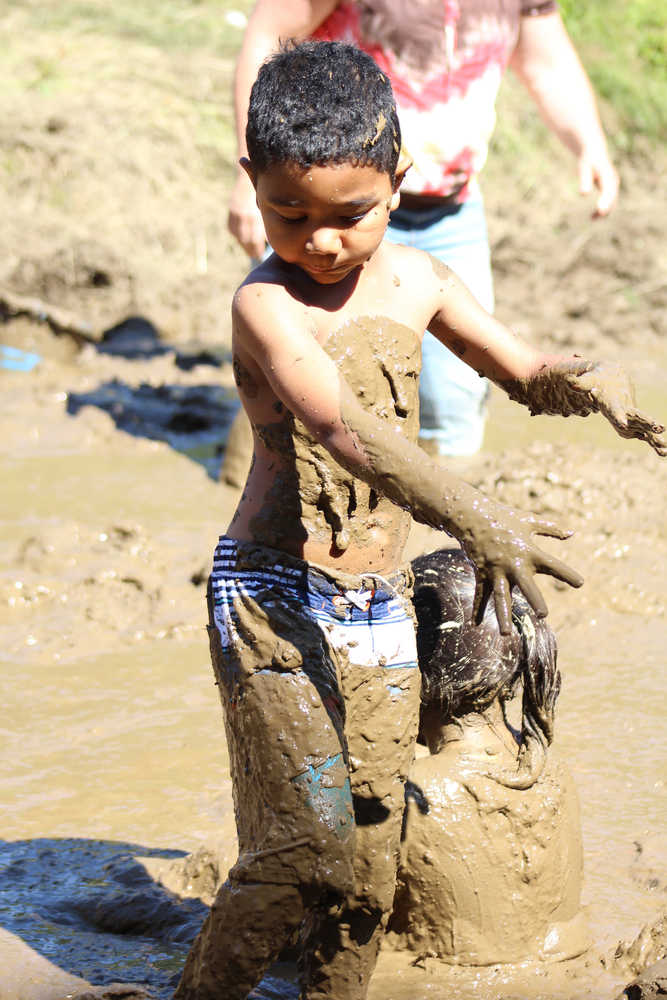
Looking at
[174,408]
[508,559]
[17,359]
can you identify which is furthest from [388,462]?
[17,359]

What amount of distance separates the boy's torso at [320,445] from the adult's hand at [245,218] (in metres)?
1.75

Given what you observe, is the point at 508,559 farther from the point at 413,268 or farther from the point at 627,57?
the point at 627,57

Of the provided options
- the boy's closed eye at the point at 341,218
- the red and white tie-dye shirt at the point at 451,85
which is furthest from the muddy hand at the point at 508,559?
the red and white tie-dye shirt at the point at 451,85

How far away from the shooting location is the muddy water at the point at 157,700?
2.65 metres

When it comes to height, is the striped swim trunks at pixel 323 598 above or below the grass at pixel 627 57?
above

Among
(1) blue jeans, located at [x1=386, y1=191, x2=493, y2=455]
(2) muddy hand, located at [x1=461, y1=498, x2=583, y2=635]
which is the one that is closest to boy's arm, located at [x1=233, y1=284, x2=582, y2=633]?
(2) muddy hand, located at [x1=461, y1=498, x2=583, y2=635]

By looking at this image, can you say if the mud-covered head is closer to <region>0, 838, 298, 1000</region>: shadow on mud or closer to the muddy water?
the muddy water

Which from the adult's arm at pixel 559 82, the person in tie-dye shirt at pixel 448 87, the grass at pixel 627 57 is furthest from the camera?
the grass at pixel 627 57

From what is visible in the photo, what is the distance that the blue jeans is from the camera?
427 centimetres

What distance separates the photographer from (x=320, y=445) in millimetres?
2215

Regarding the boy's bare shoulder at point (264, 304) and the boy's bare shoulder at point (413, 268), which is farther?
the boy's bare shoulder at point (413, 268)

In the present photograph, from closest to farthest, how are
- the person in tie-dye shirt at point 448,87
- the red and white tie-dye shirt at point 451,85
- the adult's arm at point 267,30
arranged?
the adult's arm at point 267,30
the person in tie-dye shirt at point 448,87
the red and white tie-dye shirt at point 451,85

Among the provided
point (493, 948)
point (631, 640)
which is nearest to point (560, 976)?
point (493, 948)

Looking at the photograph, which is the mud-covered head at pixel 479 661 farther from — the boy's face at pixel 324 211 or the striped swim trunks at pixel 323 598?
the boy's face at pixel 324 211
